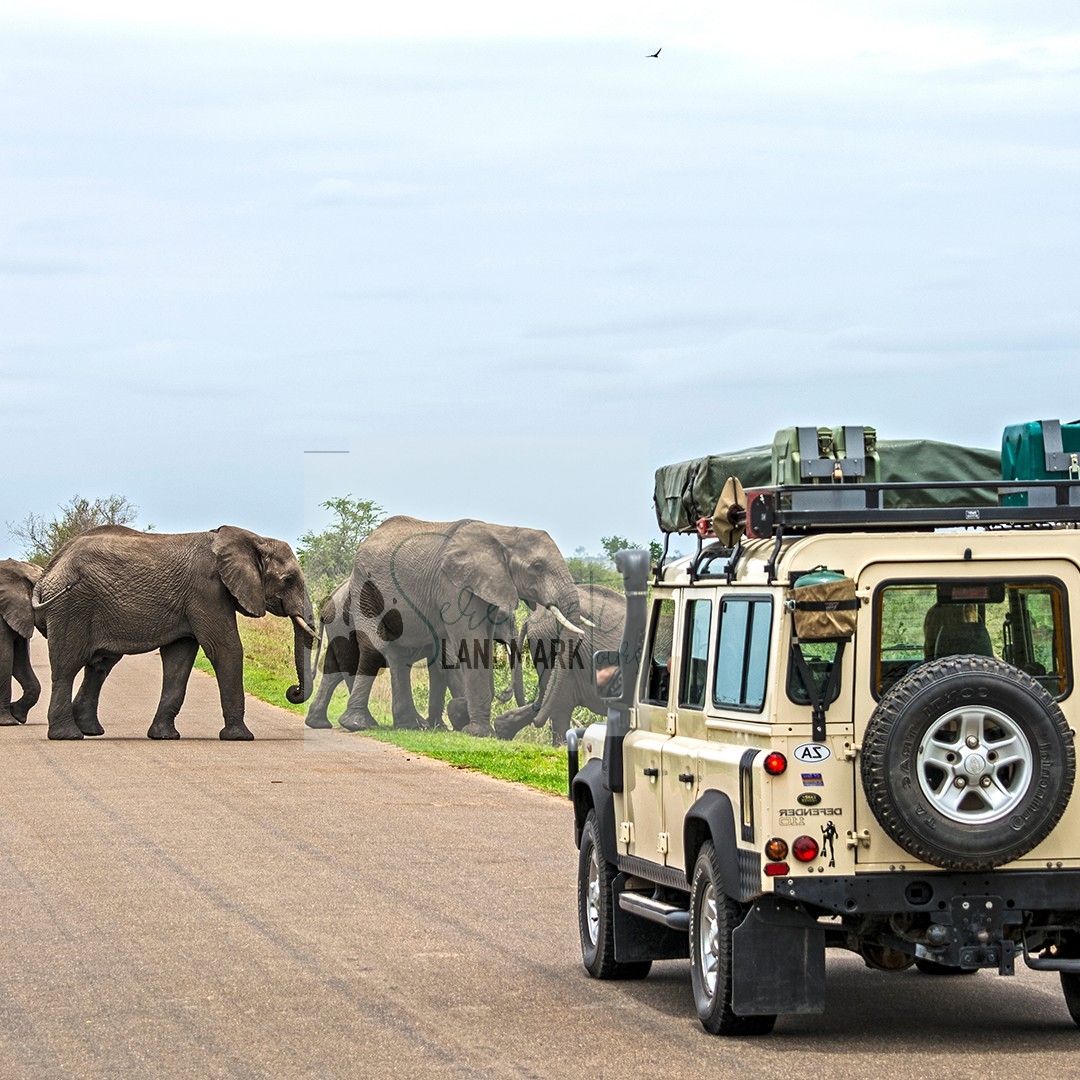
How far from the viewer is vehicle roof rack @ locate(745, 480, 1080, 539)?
9.38 meters

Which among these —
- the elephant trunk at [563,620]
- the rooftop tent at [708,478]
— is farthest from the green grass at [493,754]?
the rooftop tent at [708,478]

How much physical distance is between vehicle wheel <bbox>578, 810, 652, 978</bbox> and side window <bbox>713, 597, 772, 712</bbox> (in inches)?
74.4

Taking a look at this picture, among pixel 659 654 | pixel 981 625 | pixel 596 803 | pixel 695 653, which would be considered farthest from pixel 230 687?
pixel 981 625

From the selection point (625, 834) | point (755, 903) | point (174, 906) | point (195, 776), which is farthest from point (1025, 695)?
point (195, 776)

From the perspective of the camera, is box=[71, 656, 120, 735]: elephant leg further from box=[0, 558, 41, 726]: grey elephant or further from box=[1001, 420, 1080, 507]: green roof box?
box=[1001, 420, 1080, 507]: green roof box

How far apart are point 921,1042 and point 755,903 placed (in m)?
1.04

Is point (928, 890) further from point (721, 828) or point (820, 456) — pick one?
point (820, 456)

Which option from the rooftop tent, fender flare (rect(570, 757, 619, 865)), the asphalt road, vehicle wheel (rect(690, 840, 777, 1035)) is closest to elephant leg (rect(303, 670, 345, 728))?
the asphalt road

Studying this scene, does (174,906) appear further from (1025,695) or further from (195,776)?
(195,776)

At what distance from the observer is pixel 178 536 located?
108 feet

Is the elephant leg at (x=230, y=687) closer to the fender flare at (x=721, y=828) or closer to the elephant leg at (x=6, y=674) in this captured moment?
the elephant leg at (x=6, y=674)

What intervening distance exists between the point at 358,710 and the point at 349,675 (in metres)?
1.42

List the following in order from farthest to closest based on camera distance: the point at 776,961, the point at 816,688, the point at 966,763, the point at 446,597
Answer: the point at 446,597 < the point at 776,961 < the point at 816,688 < the point at 966,763

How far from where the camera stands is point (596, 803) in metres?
11.6
